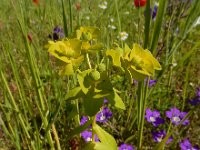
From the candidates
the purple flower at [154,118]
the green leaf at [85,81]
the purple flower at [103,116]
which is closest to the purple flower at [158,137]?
the purple flower at [154,118]

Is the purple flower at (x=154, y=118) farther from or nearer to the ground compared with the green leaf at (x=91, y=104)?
nearer to the ground

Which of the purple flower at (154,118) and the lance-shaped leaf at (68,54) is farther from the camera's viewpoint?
the purple flower at (154,118)

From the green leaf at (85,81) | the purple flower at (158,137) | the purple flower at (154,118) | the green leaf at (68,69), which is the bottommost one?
the purple flower at (158,137)

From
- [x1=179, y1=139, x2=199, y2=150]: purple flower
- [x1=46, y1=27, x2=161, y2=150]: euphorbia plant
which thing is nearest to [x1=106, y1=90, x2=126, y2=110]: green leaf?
[x1=46, y1=27, x2=161, y2=150]: euphorbia plant

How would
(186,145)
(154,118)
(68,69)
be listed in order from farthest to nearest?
(154,118) < (186,145) < (68,69)

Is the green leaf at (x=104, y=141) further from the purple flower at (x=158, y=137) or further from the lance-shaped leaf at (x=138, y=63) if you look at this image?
the purple flower at (x=158, y=137)

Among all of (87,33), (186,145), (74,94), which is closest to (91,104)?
(74,94)

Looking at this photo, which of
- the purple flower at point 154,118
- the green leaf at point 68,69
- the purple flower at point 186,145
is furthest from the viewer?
the purple flower at point 154,118

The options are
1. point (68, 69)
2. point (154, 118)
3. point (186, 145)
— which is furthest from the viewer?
point (154, 118)

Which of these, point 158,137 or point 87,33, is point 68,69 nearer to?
point 87,33

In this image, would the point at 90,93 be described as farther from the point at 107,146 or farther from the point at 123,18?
the point at 123,18

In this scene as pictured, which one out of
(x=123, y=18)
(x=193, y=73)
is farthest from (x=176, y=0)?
(x=123, y=18)
